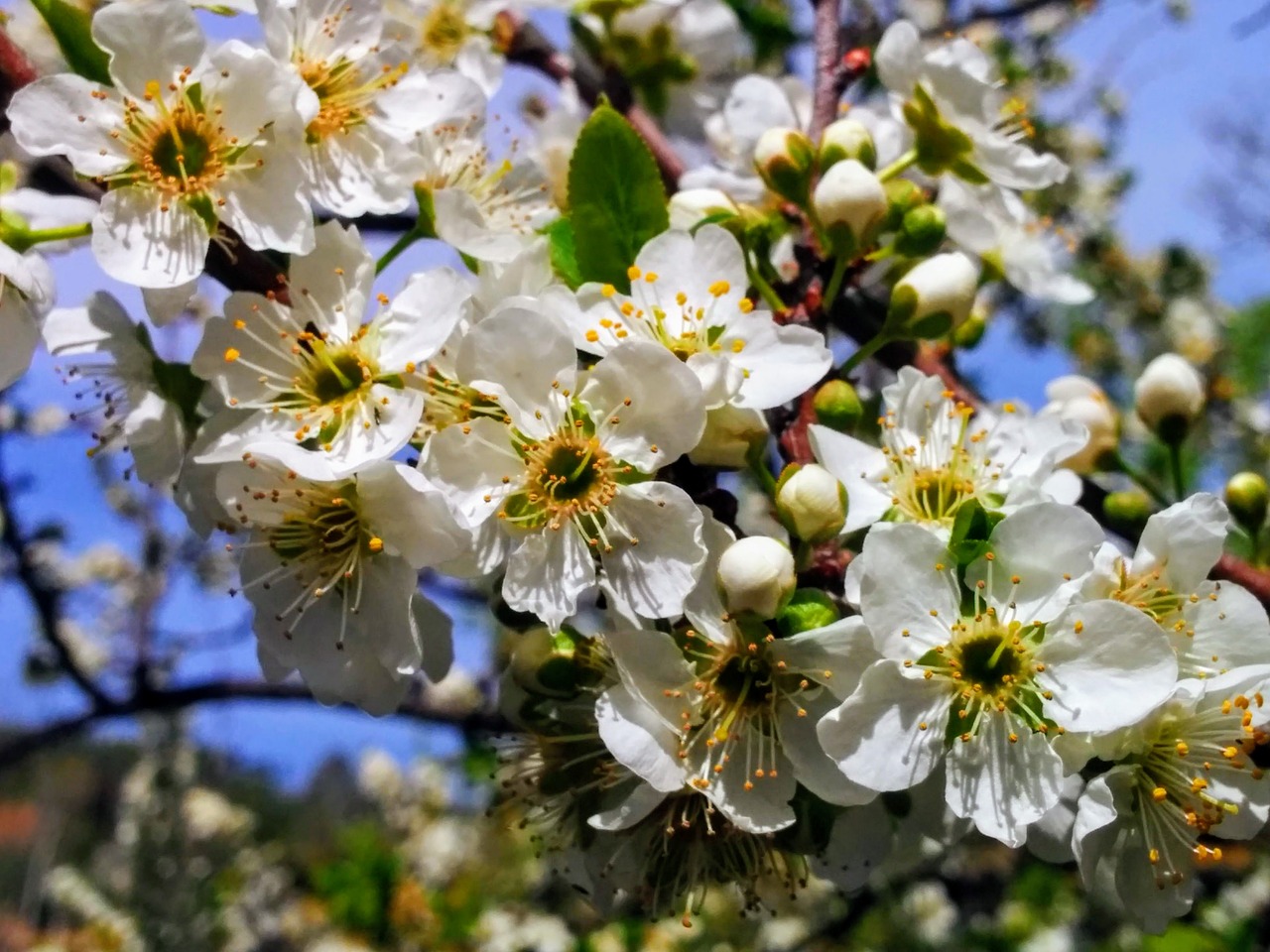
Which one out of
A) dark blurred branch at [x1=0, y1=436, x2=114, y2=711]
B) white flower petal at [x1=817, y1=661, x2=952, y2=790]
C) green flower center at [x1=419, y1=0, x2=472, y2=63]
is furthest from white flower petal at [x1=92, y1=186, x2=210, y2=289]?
dark blurred branch at [x1=0, y1=436, x2=114, y2=711]

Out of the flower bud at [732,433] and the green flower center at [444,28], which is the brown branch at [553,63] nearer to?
the green flower center at [444,28]

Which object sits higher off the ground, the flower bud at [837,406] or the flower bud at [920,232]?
the flower bud at [920,232]

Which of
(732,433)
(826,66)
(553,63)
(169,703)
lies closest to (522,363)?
(732,433)

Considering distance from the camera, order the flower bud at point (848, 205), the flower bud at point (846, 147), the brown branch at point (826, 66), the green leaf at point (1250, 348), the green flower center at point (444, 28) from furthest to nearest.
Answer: the green leaf at point (1250, 348) < the green flower center at point (444, 28) < the brown branch at point (826, 66) < the flower bud at point (846, 147) < the flower bud at point (848, 205)

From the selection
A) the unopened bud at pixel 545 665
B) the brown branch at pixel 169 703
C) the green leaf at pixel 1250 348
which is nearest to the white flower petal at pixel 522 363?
the unopened bud at pixel 545 665

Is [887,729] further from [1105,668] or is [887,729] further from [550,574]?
[550,574]
